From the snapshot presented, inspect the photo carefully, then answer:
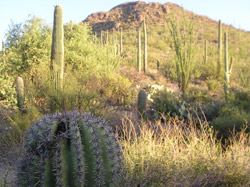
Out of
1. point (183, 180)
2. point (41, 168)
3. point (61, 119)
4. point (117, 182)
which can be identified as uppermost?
point (61, 119)

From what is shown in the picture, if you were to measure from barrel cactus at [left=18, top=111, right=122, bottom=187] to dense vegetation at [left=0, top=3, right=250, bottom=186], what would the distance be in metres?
0.57

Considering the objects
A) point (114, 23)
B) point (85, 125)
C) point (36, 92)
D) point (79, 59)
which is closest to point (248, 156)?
point (85, 125)

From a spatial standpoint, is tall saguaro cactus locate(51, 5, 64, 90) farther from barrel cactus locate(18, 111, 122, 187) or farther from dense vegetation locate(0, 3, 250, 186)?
barrel cactus locate(18, 111, 122, 187)

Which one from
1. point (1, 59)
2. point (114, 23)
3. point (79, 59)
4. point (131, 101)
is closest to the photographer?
point (1, 59)

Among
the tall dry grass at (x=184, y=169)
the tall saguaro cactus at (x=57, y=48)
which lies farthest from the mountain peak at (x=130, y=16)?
the tall dry grass at (x=184, y=169)

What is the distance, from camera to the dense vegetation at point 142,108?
3365mm

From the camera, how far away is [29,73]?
356 inches

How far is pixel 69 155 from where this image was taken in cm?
211

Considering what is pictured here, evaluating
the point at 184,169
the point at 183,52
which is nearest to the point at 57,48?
the point at 183,52

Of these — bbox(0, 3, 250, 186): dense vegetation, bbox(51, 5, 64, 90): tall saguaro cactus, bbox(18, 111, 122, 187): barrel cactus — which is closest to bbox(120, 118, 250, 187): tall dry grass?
bbox(0, 3, 250, 186): dense vegetation

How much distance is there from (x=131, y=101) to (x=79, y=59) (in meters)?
2.80

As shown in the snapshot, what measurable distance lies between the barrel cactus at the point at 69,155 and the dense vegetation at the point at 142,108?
Answer: 57cm

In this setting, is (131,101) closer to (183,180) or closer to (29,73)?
(29,73)

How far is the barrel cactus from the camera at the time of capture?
2.08 meters
